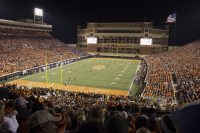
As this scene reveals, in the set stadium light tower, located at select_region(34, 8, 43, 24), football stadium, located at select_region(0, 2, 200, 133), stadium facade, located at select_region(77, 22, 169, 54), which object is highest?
stadium light tower, located at select_region(34, 8, 43, 24)

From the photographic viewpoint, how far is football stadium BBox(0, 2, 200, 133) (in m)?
2.86

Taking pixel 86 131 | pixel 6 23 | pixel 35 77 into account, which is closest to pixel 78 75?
pixel 35 77

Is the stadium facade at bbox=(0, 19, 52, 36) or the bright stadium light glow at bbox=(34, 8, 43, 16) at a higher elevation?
the bright stadium light glow at bbox=(34, 8, 43, 16)

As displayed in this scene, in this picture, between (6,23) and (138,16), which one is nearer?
(6,23)

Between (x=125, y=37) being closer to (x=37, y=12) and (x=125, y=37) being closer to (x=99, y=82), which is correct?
(x=37, y=12)

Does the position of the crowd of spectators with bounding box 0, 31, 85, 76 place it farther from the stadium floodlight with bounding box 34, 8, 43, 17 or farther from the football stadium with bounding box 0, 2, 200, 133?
the stadium floodlight with bounding box 34, 8, 43, 17

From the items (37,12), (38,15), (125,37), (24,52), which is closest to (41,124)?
(24,52)

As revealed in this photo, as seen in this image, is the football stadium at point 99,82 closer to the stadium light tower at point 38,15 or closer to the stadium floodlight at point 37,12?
the stadium light tower at point 38,15

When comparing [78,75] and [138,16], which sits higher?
[138,16]

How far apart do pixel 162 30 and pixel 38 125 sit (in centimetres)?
7815

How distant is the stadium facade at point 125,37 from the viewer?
7442 cm

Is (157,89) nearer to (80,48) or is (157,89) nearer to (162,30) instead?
(162,30)

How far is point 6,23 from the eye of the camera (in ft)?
197

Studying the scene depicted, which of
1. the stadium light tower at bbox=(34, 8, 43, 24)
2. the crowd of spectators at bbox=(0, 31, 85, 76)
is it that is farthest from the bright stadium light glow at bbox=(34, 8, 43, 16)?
the crowd of spectators at bbox=(0, 31, 85, 76)
